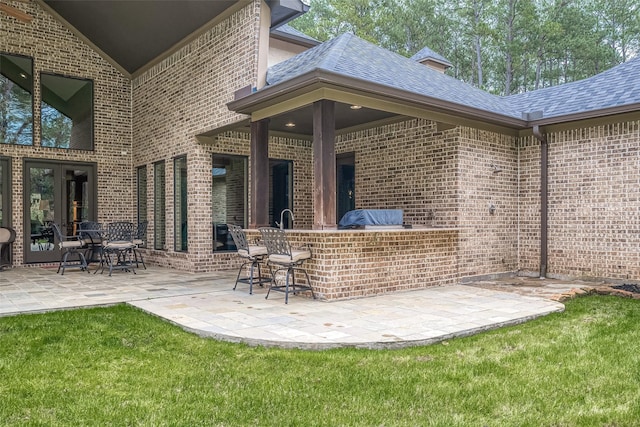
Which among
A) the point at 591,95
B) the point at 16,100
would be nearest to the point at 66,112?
the point at 16,100

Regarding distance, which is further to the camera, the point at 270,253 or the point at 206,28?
the point at 206,28

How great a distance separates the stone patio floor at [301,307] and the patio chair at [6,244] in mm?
1651

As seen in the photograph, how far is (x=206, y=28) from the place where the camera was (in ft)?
29.3

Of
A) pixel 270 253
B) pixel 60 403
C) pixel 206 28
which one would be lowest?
pixel 60 403

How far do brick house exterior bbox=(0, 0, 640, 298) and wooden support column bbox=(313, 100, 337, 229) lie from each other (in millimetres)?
871

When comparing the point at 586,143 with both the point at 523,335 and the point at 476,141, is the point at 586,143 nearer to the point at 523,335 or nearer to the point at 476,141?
the point at 476,141

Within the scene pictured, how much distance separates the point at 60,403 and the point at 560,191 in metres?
7.69

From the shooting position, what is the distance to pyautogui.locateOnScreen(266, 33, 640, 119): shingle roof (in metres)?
6.78

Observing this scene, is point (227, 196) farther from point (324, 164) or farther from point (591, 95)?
point (591, 95)

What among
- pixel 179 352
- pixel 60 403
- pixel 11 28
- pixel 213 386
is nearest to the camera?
pixel 60 403

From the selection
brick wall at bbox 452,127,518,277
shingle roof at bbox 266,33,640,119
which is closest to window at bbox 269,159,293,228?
shingle roof at bbox 266,33,640,119

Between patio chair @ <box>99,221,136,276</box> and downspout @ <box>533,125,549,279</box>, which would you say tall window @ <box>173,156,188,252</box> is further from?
downspout @ <box>533,125,549,279</box>

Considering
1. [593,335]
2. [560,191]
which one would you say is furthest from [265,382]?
[560,191]

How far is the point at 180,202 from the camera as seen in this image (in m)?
9.70
